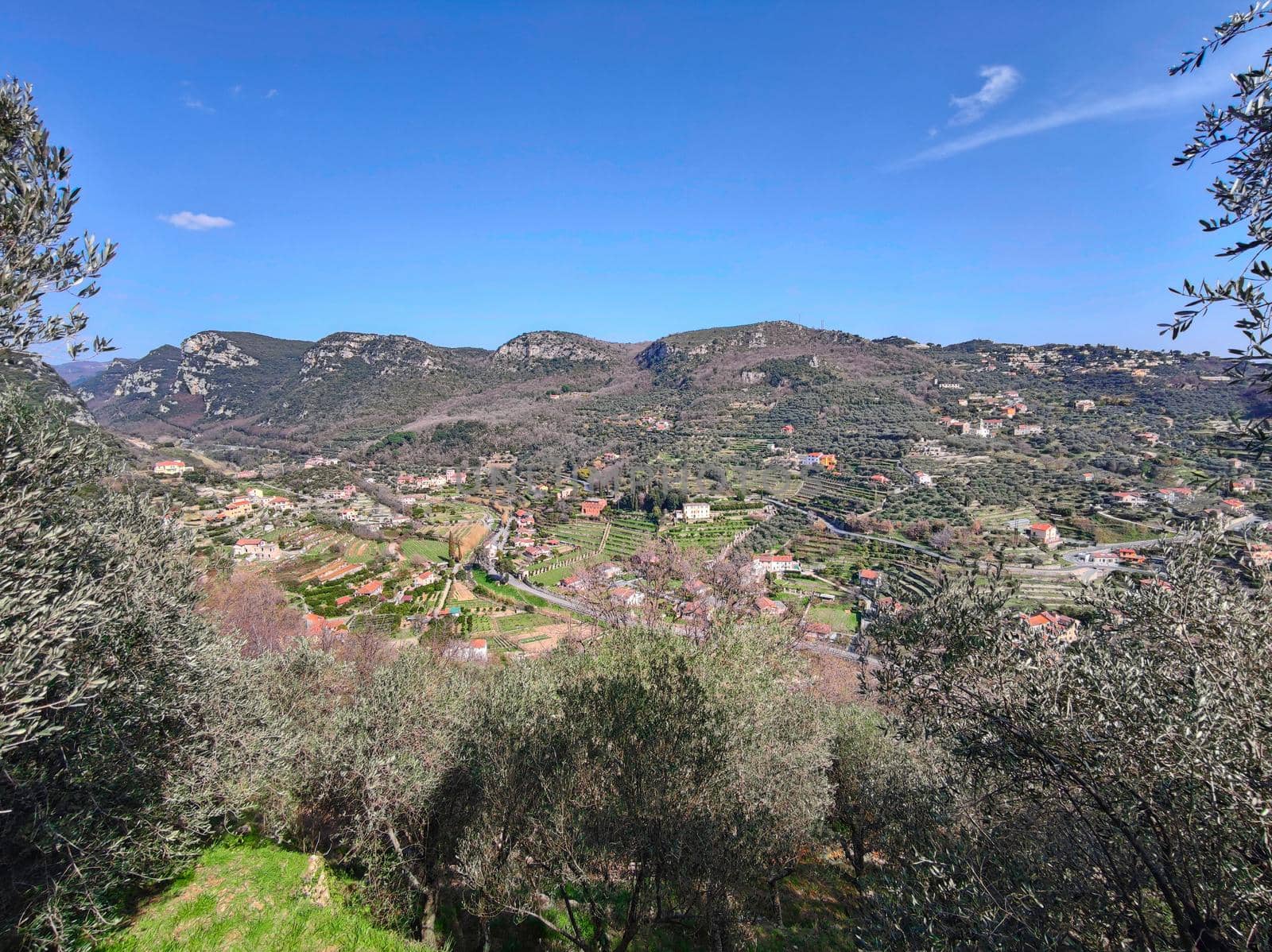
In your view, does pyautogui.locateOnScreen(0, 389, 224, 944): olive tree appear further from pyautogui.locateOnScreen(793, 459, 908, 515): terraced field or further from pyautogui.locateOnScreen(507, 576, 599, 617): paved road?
pyautogui.locateOnScreen(793, 459, 908, 515): terraced field

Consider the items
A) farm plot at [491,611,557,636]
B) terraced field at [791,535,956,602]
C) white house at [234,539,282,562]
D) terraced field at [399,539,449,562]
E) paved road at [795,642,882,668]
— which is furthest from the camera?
terraced field at [399,539,449,562]

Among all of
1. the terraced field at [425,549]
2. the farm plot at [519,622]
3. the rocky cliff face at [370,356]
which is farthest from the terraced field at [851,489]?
the rocky cliff face at [370,356]

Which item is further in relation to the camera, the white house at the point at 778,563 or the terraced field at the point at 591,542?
the terraced field at the point at 591,542

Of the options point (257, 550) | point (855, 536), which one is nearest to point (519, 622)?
point (257, 550)

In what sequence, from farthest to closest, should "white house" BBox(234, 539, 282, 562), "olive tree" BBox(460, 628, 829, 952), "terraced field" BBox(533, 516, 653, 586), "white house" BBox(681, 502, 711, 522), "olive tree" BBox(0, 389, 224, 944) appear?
"white house" BBox(681, 502, 711, 522), "terraced field" BBox(533, 516, 653, 586), "white house" BBox(234, 539, 282, 562), "olive tree" BBox(460, 628, 829, 952), "olive tree" BBox(0, 389, 224, 944)

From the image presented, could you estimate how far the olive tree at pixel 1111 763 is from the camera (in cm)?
358

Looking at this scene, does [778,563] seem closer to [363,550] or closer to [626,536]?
[626,536]

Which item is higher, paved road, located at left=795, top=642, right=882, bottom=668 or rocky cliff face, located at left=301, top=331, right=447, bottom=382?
rocky cliff face, located at left=301, top=331, right=447, bottom=382

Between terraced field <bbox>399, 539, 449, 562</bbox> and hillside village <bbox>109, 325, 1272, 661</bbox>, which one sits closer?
hillside village <bbox>109, 325, 1272, 661</bbox>

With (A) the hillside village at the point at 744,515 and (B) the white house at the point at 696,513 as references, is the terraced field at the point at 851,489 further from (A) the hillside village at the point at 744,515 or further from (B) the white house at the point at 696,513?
(B) the white house at the point at 696,513

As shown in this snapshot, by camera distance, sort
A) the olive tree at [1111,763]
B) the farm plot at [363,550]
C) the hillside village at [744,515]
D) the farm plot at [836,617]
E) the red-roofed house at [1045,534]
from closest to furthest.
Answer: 1. the olive tree at [1111,763]
2. the hillside village at [744,515]
3. the farm plot at [836,617]
4. the red-roofed house at [1045,534]
5. the farm plot at [363,550]

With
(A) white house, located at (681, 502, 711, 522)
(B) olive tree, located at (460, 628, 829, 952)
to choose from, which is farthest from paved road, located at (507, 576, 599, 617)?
(B) olive tree, located at (460, 628, 829, 952)

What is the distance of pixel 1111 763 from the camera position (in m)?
4.25

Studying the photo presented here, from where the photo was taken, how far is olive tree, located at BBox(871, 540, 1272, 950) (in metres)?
3.58
